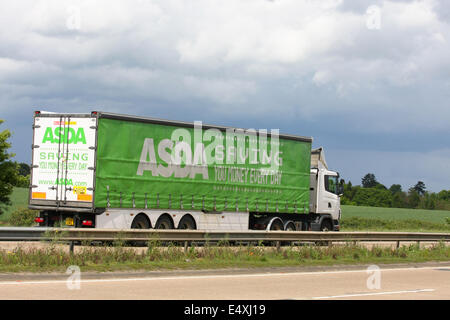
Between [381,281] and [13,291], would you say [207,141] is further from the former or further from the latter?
[13,291]

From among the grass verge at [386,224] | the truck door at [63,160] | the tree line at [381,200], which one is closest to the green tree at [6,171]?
the truck door at [63,160]

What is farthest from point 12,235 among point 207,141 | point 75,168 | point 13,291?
point 207,141

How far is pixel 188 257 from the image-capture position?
17531 millimetres

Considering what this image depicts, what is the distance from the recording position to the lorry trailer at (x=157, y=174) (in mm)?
22219

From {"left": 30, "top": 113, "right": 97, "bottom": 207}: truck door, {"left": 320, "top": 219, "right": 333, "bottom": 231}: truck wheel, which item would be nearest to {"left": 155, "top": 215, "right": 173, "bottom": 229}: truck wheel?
{"left": 30, "top": 113, "right": 97, "bottom": 207}: truck door

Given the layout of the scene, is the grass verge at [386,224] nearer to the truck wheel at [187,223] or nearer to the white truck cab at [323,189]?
the white truck cab at [323,189]

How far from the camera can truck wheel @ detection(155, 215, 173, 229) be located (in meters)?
23.3

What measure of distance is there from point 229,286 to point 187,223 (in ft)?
35.8

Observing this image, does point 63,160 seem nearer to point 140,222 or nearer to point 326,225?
point 140,222

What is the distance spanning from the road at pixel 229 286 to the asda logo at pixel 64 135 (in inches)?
319

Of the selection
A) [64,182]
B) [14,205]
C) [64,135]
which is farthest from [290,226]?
[14,205]

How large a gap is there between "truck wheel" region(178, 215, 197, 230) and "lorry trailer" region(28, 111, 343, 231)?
0.04 metres
